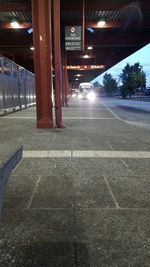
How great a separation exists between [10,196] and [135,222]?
59.1 inches

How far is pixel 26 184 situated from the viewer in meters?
3.61

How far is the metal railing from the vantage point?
1313 centimetres

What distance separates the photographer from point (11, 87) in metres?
14.9

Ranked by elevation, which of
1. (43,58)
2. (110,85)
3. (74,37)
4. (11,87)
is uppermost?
(110,85)

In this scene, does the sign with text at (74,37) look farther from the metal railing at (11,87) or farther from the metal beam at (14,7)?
the metal railing at (11,87)

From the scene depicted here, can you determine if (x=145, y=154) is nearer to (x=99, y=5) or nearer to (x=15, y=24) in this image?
(x=99, y=5)

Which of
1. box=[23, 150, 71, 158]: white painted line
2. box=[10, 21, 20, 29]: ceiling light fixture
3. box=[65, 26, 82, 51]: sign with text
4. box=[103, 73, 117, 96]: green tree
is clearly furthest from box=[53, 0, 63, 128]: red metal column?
box=[103, 73, 117, 96]: green tree

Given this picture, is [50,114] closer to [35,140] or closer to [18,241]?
[35,140]

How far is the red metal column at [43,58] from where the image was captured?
8.21m

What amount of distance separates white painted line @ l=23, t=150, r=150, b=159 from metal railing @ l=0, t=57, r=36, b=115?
8.15 meters

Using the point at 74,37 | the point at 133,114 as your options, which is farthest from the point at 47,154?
the point at 74,37

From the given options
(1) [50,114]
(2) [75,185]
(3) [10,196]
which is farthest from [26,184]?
(1) [50,114]

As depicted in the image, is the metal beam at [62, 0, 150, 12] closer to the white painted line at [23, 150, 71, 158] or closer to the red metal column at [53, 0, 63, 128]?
the red metal column at [53, 0, 63, 128]

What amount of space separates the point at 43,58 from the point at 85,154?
4312 millimetres
